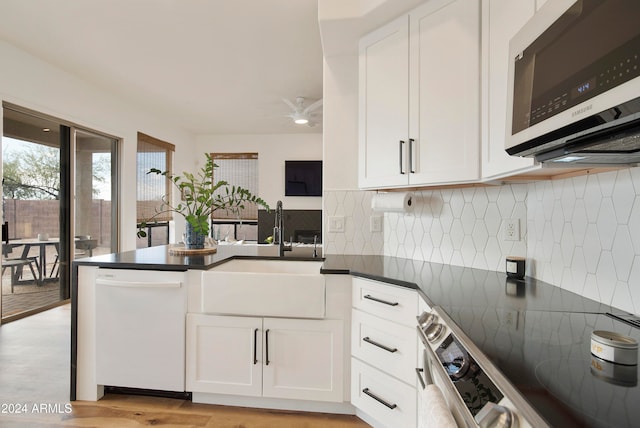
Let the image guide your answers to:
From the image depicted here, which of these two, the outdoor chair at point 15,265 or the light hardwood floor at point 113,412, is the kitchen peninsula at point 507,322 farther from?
the outdoor chair at point 15,265

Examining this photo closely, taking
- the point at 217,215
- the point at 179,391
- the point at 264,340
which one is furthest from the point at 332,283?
the point at 217,215

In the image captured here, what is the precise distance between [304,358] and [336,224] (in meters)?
0.94

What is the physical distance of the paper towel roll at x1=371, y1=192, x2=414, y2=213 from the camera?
2.08 meters

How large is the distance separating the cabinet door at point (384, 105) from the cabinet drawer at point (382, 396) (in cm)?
100

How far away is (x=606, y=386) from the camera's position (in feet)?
2.11

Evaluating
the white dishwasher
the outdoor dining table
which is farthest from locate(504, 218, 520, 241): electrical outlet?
the outdoor dining table

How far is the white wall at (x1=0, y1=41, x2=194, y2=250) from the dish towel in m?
4.32

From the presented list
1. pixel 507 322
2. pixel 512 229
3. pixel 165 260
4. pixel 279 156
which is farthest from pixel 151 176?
pixel 507 322

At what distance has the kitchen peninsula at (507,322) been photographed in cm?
60

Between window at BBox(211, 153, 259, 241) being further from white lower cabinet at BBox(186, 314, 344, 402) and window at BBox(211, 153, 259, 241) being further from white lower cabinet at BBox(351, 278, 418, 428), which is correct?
white lower cabinet at BBox(351, 278, 418, 428)

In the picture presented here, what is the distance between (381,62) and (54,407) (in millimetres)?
2729

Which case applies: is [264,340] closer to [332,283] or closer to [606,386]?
[332,283]

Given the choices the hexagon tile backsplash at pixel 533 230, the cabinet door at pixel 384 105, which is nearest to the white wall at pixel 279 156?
the hexagon tile backsplash at pixel 533 230

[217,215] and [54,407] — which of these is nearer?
[54,407]
